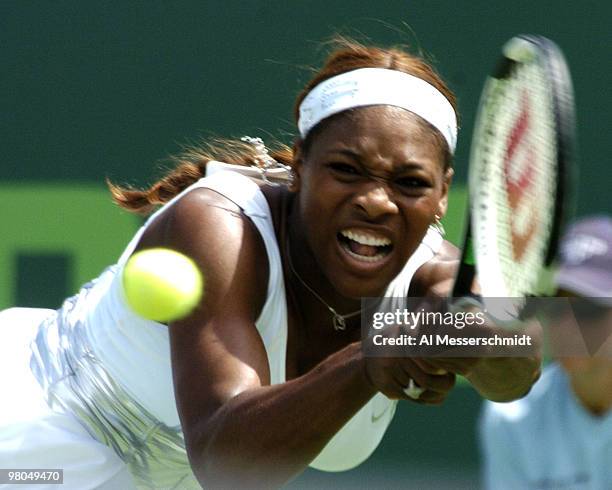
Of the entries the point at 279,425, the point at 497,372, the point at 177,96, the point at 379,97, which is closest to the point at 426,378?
the point at 497,372

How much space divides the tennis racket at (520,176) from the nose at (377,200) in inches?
7.0

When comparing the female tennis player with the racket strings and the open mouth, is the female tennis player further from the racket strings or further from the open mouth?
the racket strings

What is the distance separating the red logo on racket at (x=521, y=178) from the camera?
5.35ft

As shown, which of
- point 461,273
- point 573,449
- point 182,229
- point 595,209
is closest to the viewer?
point 461,273

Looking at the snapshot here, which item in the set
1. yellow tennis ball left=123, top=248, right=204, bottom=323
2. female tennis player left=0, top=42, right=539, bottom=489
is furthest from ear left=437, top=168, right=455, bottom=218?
yellow tennis ball left=123, top=248, right=204, bottom=323

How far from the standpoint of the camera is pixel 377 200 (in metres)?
1.90

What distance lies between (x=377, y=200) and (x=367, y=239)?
0.07m

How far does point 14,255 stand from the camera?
11.8ft

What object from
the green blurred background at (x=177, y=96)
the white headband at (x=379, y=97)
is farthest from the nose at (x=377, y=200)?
the green blurred background at (x=177, y=96)

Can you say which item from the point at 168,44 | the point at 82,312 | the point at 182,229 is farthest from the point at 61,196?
the point at 182,229

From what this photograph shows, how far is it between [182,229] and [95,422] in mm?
470

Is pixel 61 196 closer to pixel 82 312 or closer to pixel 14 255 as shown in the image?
pixel 14 255

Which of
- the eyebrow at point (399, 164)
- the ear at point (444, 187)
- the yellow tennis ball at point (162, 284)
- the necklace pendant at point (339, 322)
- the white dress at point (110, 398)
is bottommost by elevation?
the white dress at point (110, 398)

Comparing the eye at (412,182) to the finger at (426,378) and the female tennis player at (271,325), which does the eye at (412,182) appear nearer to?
the female tennis player at (271,325)
